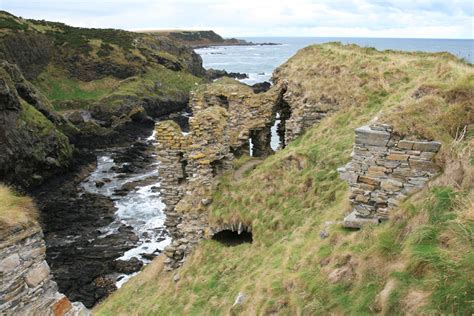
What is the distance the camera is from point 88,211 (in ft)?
122

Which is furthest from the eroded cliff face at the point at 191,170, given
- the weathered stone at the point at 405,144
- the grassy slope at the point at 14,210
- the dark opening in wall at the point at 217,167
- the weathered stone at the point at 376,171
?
the grassy slope at the point at 14,210

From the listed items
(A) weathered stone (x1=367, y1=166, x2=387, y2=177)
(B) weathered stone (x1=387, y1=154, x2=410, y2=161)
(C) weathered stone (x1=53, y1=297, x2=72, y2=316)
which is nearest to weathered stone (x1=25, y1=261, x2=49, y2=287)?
(C) weathered stone (x1=53, y1=297, x2=72, y2=316)

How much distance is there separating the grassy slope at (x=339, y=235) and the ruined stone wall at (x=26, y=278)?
4.69 m

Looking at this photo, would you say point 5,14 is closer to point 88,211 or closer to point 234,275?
point 88,211

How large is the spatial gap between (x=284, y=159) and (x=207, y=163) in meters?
3.31

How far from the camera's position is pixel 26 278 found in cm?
848

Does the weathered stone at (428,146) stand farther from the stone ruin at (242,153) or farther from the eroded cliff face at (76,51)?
the eroded cliff face at (76,51)

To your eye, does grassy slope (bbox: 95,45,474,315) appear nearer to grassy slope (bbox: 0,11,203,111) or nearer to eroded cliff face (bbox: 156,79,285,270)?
eroded cliff face (bbox: 156,79,285,270)

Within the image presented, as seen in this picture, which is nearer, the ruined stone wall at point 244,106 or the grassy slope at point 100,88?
the ruined stone wall at point 244,106

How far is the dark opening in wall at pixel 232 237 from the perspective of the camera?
18.1m

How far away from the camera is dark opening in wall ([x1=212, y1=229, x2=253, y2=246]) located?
59.4ft

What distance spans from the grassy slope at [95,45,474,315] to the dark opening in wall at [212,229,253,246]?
61cm

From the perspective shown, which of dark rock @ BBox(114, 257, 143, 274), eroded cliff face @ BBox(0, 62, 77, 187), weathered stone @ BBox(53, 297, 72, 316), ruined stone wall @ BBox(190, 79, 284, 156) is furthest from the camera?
eroded cliff face @ BBox(0, 62, 77, 187)

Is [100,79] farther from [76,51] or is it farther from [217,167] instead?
[217,167]
